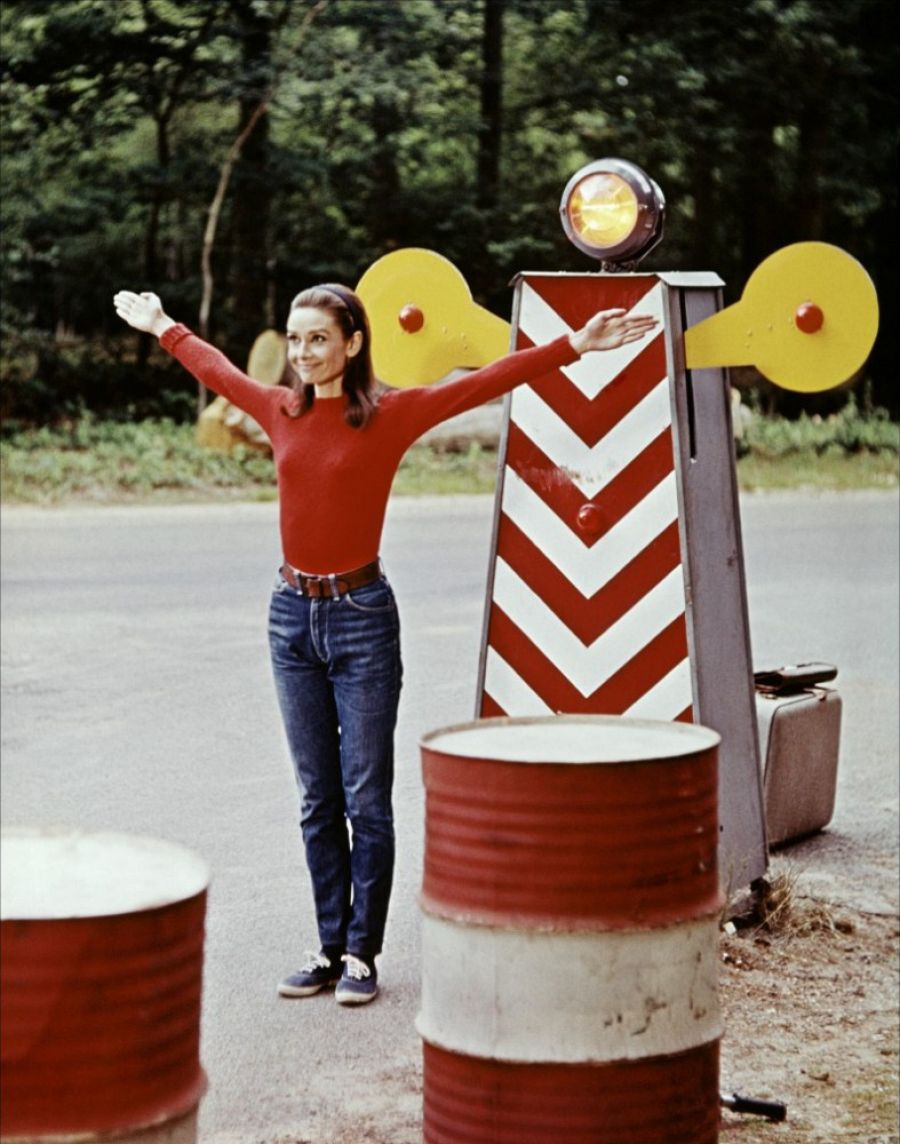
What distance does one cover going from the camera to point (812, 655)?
37.7 ft

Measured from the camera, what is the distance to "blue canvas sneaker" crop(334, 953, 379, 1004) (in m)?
5.79

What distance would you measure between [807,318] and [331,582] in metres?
1.51

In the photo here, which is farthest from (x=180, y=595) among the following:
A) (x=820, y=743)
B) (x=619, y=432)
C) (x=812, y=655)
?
(x=619, y=432)

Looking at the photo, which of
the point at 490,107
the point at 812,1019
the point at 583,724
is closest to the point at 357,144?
the point at 490,107

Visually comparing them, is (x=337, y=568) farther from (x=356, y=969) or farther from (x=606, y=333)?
(x=356, y=969)

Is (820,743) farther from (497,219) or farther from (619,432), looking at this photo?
(497,219)

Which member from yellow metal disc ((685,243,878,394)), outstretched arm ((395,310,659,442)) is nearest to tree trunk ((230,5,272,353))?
yellow metal disc ((685,243,878,394))

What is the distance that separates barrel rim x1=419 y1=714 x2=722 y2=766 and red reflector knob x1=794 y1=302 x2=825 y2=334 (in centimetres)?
236

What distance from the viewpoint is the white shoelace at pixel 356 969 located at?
229 inches

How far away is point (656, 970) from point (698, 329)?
2928 millimetres

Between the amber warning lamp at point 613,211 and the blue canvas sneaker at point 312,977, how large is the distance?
2.06 metres

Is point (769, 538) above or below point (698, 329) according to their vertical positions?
below

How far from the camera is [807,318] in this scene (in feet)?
19.3

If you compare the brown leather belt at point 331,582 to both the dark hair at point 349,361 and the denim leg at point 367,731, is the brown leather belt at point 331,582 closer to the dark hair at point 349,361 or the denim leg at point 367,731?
the denim leg at point 367,731
